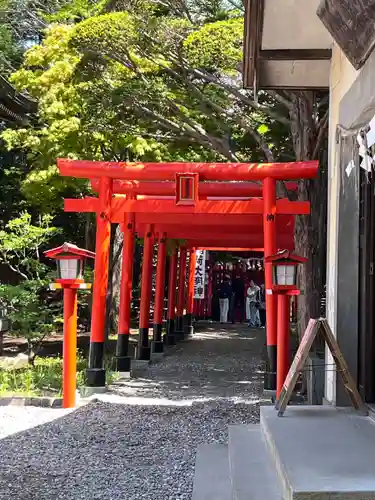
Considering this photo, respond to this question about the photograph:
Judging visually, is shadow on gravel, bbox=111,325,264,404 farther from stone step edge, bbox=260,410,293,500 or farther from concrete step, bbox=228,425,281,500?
stone step edge, bbox=260,410,293,500

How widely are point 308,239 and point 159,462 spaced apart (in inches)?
194

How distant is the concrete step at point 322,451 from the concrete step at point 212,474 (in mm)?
384

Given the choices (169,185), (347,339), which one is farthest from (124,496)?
(169,185)

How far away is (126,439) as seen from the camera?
591 centimetres

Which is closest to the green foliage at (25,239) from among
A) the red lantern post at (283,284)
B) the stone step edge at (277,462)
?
the red lantern post at (283,284)

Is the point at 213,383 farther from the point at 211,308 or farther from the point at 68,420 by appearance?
the point at 211,308

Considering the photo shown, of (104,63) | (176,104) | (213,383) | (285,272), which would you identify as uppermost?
(104,63)

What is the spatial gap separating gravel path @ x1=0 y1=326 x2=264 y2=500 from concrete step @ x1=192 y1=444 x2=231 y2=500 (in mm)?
154

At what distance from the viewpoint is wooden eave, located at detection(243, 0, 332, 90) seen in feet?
18.0

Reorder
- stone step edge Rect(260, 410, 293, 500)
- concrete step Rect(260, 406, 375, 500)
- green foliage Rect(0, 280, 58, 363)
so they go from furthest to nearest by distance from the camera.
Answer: green foliage Rect(0, 280, 58, 363) → stone step edge Rect(260, 410, 293, 500) → concrete step Rect(260, 406, 375, 500)

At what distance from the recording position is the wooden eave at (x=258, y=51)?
5488 mm

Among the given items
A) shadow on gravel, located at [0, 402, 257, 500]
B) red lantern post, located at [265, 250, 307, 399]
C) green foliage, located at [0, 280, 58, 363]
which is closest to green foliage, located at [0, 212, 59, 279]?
green foliage, located at [0, 280, 58, 363]

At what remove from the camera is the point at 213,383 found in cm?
979

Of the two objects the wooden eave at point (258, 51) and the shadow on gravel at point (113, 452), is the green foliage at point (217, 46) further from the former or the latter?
the shadow on gravel at point (113, 452)
